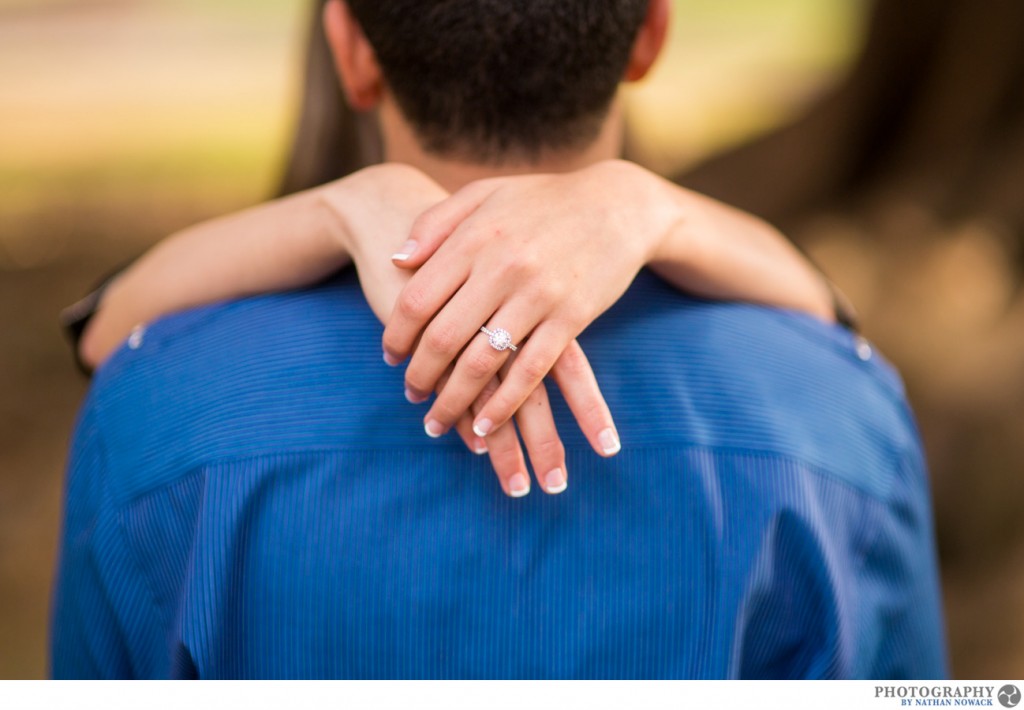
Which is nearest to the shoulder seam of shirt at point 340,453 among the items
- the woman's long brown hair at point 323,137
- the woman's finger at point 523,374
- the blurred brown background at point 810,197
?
the woman's finger at point 523,374

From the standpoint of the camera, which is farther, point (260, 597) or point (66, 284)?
point (66, 284)

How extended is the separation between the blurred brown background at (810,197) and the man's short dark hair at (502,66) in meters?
0.82

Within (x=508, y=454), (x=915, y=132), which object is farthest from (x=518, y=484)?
(x=915, y=132)

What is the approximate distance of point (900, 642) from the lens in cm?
113

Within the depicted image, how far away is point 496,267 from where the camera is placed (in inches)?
31.5

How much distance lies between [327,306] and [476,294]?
21 cm

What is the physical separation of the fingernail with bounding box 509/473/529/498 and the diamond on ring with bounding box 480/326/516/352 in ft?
0.38

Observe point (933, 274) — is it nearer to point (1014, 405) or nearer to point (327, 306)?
point (1014, 405)

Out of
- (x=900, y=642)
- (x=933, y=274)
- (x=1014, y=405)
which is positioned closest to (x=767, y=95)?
(x=933, y=274)

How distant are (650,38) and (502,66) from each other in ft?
0.73

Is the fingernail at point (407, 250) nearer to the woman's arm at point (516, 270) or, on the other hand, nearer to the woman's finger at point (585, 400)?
the woman's arm at point (516, 270)

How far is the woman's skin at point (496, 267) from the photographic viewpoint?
0.80 metres
